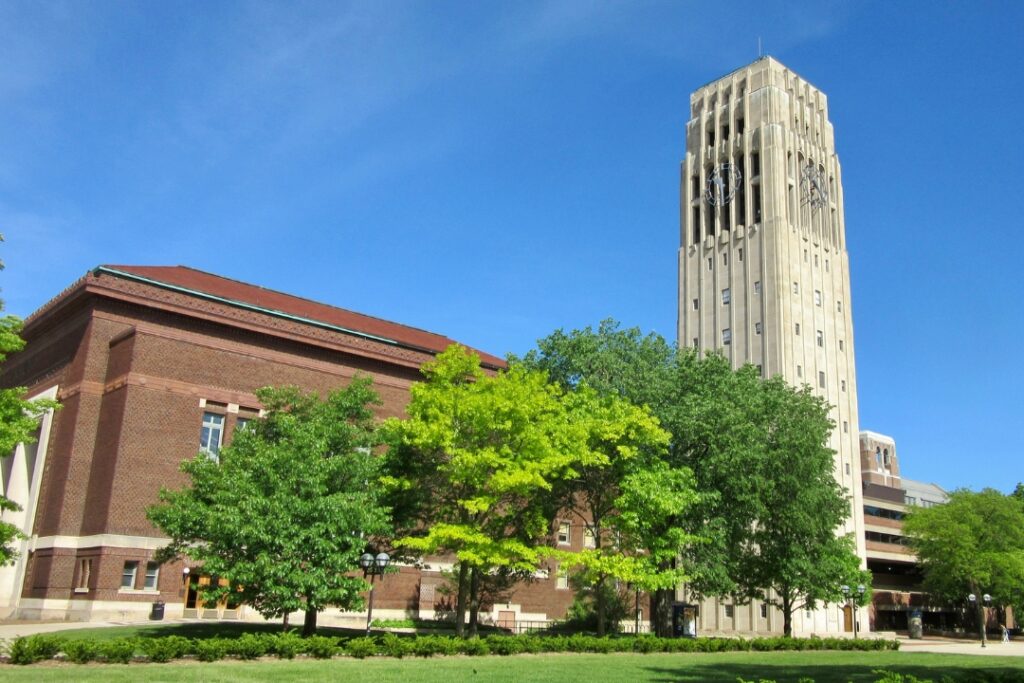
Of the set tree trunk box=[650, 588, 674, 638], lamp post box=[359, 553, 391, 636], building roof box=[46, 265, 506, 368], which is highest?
building roof box=[46, 265, 506, 368]

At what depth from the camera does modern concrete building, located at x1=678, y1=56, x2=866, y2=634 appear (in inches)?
2995

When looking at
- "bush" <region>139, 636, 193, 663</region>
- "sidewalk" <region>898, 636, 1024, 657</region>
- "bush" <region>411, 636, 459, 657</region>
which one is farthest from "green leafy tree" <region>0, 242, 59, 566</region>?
"sidewalk" <region>898, 636, 1024, 657</region>

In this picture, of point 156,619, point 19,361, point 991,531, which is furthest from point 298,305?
point 991,531

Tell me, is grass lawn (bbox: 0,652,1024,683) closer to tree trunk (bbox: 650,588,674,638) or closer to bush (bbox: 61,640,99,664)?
bush (bbox: 61,640,99,664)

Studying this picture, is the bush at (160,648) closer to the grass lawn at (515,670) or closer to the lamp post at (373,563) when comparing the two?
the grass lawn at (515,670)

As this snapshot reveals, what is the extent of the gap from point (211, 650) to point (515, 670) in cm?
756

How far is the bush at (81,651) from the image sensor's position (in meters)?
20.4

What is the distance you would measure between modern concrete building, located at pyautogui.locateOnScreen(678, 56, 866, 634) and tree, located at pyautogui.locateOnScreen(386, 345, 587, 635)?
143ft

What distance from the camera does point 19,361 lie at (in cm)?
5359

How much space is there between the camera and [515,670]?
21.4 metres

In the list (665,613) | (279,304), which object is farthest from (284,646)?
(279,304)

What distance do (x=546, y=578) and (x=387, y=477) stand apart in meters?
23.8

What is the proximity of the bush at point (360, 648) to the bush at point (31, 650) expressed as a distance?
24.5ft

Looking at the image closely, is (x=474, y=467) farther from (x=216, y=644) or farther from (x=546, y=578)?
(x=546, y=578)
